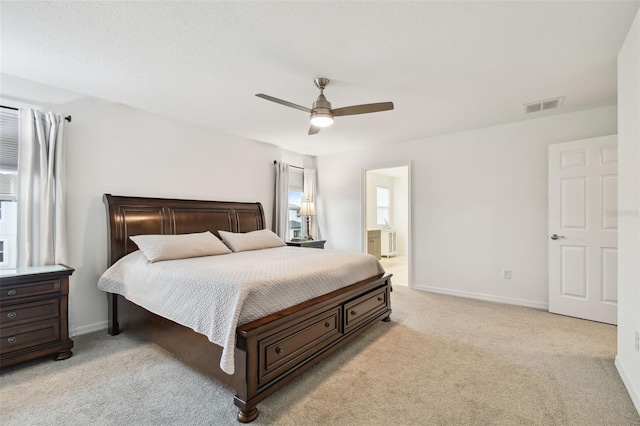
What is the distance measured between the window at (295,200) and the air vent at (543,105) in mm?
3649

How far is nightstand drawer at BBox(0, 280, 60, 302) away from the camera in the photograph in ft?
7.47

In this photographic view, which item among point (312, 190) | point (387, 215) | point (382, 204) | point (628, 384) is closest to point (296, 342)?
point (628, 384)

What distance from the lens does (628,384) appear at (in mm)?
2035

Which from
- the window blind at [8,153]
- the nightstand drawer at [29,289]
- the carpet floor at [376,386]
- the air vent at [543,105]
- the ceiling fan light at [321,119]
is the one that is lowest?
the carpet floor at [376,386]

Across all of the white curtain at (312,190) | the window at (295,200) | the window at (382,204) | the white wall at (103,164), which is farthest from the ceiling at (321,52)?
the window at (382,204)

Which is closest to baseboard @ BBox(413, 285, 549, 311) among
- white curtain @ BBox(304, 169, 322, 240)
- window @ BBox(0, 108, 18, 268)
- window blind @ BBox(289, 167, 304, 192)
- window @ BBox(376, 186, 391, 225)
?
white curtain @ BBox(304, 169, 322, 240)

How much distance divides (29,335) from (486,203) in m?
5.15

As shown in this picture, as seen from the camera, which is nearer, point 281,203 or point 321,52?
point 321,52

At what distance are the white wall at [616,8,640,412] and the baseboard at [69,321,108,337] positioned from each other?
4475mm

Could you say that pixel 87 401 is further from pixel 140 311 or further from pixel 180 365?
pixel 140 311

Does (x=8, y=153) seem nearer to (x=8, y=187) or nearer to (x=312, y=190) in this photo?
(x=8, y=187)

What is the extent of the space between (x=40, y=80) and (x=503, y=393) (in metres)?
4.62

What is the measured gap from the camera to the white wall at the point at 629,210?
6.21 feet

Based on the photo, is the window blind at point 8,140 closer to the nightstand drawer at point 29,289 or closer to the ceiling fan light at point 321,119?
the nightstand drawer at point 29,289
